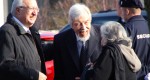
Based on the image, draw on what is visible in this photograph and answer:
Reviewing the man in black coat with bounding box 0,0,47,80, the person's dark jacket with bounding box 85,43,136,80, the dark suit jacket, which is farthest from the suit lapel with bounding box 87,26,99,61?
the person's dark jacket with bounding box 85,43,136,80

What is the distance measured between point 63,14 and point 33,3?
2010 centimetres

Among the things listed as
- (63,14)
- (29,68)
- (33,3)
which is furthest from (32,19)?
(63,14)

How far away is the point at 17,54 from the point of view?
5234 millimetres

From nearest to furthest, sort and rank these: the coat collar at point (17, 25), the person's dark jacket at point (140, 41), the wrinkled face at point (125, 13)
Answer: the coat collar at point (17, 25) < the person's dark jacket at point (140, 41) < the wrinkled face at point (125, 13)

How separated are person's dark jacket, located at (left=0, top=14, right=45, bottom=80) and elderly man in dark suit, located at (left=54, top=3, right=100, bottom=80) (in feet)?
1.33

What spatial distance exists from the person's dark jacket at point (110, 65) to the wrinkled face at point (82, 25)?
0.64 m

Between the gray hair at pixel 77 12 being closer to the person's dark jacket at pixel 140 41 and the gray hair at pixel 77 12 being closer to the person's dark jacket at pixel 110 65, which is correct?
the person's dark jacket at pixel 140 41

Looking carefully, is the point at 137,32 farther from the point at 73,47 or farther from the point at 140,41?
the point at 73,47

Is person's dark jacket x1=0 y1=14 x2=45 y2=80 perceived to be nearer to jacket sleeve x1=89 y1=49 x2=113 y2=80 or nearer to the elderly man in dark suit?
the elderly man in dark suit

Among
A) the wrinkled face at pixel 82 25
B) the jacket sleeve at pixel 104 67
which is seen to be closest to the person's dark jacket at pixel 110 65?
the jacket sleeve at pixel 104 67

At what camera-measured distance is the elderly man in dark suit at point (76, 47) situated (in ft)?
18.7

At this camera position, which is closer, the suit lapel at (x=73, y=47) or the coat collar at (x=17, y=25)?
the coat collar at (x=17, y=25)

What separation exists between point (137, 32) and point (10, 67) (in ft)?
4.94

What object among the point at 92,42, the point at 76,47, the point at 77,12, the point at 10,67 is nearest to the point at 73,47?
the point at 76,47
